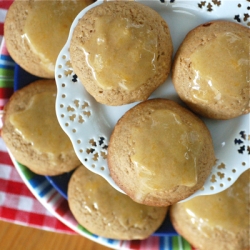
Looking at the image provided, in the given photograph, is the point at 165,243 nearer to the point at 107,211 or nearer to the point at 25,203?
the point at 107,211

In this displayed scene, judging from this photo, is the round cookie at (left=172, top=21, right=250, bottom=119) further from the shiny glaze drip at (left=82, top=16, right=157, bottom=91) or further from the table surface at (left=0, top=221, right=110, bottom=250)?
the table surface at (left=0, top=221, right=110, bottom=250)

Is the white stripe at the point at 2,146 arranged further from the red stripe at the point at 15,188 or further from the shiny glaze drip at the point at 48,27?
the shiny glaze drip at the point at 48,27

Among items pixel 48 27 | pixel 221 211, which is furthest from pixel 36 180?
pixel 221 211

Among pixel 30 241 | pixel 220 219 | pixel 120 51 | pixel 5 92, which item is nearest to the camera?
pixel 120 51

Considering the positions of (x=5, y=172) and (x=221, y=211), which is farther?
(x=5, y=172)

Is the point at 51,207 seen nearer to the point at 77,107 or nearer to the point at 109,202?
the point at 109,202

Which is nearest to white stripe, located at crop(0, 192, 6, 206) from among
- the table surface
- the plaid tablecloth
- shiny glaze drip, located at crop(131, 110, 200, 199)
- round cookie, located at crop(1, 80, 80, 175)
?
the plaid tablecloth
